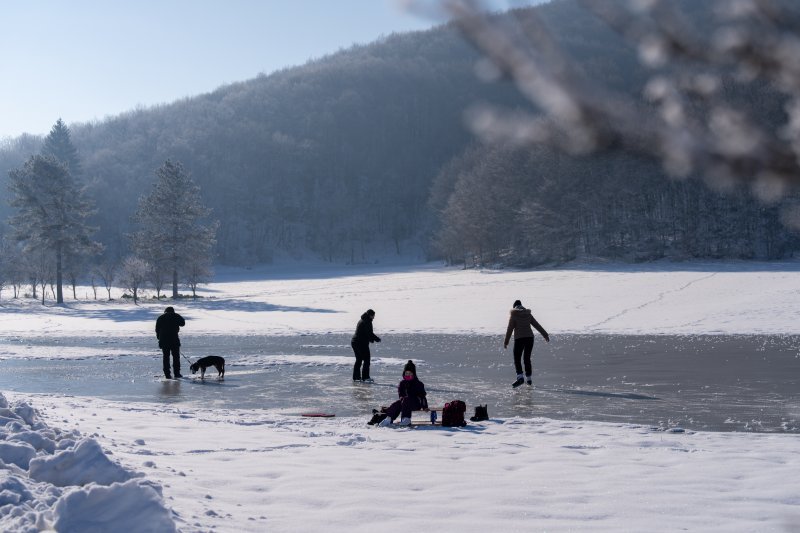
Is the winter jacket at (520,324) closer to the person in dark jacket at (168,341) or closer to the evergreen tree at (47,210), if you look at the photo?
the person in dark jacket at (168,341)

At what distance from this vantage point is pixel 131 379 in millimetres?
17703

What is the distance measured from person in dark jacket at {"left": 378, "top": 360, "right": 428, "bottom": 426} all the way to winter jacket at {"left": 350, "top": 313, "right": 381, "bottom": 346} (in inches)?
181

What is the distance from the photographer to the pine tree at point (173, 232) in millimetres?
57125

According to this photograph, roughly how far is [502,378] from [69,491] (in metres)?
11.9

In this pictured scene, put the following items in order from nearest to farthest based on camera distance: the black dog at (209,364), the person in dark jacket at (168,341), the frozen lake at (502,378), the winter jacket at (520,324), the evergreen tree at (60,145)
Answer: the frozen lake at (502,378)
the winter jacket at (520,324)
the black dog at (209,364)
the person in dark jacket at (168,341)
the evergreen tree at (60,145)

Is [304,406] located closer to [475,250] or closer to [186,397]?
[186,397]

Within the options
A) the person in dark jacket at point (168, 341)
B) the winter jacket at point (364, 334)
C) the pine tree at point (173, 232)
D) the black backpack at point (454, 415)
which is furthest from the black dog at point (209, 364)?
the pine tree at point (173, 232)

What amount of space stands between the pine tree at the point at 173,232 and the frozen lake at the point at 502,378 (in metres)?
31.5

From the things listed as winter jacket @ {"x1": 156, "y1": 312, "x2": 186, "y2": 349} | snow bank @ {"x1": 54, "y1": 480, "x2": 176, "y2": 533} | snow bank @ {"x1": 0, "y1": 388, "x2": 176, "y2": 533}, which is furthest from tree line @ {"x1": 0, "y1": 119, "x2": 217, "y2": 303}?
snow bank @ {"x1": 54, "y1": 480, "x2": 176, "y2": 533}

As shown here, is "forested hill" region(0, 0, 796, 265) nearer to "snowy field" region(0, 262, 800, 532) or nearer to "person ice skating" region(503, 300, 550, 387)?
"person ice skating" region(503, 300, 550, 387)

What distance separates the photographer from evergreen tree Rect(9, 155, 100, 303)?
55094 millimetres

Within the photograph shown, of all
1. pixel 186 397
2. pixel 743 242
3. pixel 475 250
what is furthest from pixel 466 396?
pixel 475 250

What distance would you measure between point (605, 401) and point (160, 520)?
30.0 ft

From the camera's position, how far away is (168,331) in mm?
17781
